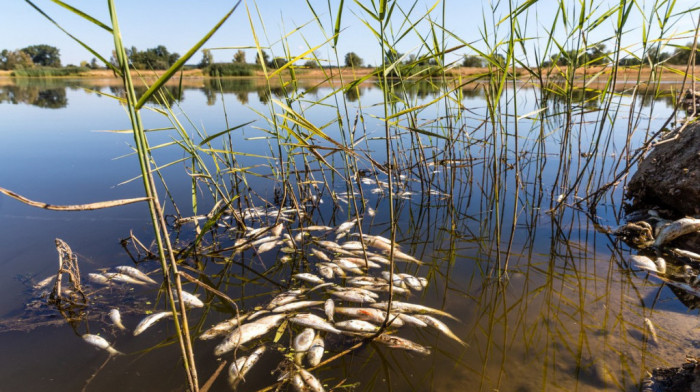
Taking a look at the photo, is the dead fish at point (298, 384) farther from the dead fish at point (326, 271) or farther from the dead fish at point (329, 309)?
the dead fish at point (326, 271)

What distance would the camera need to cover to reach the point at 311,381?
1.45 m

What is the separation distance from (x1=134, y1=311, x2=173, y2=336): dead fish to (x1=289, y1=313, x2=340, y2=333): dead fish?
0.68 m

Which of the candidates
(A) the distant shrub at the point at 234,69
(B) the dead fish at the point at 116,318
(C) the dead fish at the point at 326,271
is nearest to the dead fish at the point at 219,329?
(B) the dead fish at the point at 116,318

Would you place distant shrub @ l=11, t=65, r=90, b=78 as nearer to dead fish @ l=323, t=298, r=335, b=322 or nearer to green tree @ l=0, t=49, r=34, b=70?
green tree @ l=0, t=49, r=34, b=70

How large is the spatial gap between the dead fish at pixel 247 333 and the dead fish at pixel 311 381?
31 centimetres

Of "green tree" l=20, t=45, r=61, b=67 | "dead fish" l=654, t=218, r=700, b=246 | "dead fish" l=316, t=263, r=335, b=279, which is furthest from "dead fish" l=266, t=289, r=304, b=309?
"green tree" l=20, t=45, r=61, b=67

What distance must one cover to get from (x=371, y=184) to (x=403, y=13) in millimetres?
3039

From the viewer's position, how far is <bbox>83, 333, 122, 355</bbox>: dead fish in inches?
66.2

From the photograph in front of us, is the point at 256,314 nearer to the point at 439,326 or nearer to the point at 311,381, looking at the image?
the point at 311,381

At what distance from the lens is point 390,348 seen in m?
1.69

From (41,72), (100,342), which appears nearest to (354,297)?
(100,342)

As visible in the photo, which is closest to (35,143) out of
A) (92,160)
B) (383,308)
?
(92,160)

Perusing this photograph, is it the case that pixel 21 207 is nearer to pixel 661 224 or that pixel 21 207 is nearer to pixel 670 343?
pixel 670 343

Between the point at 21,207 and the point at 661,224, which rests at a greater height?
the point at 21,207
